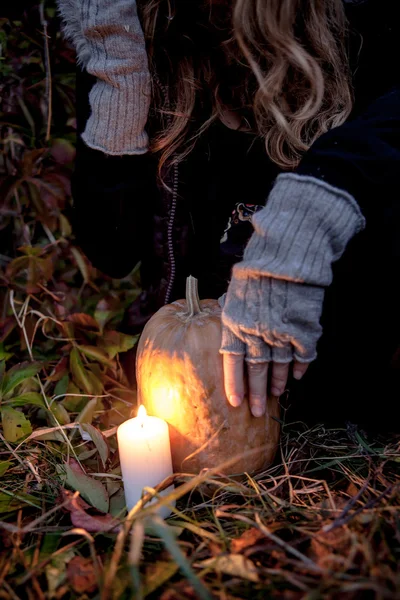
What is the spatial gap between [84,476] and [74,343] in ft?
1.88

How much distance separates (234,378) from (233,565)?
0.36 meters

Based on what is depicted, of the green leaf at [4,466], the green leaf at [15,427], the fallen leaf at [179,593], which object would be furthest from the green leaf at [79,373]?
the fallen leaf at [179,593]

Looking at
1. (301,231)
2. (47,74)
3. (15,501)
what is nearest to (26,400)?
(15,501)

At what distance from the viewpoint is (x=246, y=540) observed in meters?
0.83

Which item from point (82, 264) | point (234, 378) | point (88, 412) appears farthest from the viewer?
point (82, 264)

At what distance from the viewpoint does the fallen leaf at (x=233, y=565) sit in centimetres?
73

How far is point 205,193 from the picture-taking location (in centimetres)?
152

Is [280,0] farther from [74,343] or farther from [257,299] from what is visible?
[74,343]

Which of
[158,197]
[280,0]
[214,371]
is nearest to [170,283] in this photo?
[158,197]

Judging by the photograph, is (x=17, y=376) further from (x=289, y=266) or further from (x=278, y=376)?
(x=289, y=266)

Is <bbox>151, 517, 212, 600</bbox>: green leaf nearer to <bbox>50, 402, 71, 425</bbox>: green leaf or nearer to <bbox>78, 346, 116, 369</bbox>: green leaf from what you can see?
<bbox>50, 402, 71, 425</bbox>: green leaf

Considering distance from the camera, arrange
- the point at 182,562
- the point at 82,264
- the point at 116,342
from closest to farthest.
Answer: the point at 182,562, the point at 116,342, the point at 82,264

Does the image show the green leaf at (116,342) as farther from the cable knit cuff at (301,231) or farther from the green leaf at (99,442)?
the cable knit cuff at (301,231)

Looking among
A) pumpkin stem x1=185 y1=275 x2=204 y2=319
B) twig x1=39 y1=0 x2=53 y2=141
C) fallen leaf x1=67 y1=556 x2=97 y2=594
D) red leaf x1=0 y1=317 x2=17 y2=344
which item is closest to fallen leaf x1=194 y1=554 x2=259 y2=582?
fallen leaf x1=67 y1=556 x2=97 y2=594
